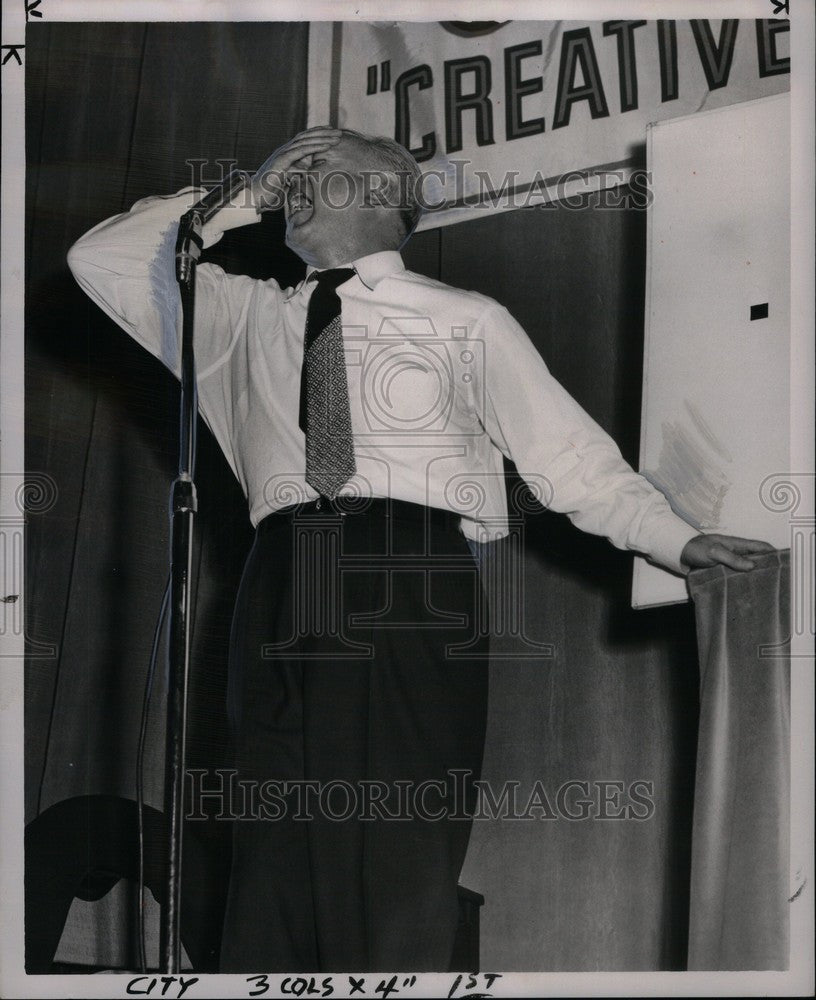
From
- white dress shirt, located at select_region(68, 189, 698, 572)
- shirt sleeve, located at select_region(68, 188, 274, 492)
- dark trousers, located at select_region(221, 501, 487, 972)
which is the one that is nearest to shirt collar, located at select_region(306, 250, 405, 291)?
white dress shirt, located at select_region(68, 189, 698, 572)

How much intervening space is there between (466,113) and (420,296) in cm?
37

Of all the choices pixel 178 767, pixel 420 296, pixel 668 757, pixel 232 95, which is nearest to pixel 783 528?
pixel 668 757

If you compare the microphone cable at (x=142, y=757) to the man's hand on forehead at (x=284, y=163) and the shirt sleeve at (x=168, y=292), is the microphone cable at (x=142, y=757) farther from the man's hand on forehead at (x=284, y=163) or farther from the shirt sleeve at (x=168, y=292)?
the man's hand on forehead at (x=284, y=163)

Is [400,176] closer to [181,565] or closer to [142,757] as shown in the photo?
[181,565]

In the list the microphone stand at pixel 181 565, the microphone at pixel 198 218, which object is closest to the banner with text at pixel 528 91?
the microphone at pixel 198 218

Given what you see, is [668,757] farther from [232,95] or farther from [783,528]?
[232,95]

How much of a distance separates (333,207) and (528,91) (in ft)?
1.43

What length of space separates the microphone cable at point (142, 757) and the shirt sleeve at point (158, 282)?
0.44 metres

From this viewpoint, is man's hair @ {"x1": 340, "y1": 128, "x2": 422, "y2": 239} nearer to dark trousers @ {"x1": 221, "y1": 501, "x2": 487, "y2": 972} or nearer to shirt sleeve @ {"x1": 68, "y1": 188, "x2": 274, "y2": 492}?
shirt sleeve @ {"x1": 68, "y1": 188, "x2": 274, "y2": 492}

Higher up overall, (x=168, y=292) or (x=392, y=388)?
(x=168, y=292)

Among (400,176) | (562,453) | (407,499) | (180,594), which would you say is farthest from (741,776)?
(400,176)

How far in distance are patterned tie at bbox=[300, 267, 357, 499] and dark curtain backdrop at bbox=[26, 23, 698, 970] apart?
4.1 inches

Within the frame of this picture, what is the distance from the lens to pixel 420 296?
6.71 ft

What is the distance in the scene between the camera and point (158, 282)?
6.73 feet
